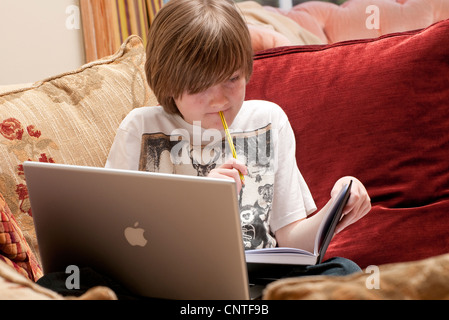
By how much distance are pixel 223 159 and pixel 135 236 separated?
455mm

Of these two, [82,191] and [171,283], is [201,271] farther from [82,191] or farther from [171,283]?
[82,191]

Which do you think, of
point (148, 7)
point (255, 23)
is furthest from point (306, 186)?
point (148, 7)

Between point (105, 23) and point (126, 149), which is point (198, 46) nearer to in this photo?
point (126, 149)

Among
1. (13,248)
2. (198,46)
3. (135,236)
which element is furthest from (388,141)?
(13,248)

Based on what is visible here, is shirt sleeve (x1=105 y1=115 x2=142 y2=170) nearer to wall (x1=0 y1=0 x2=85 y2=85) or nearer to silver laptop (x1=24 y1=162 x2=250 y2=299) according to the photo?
silver laptop (x1=24 y1=162 x2=250 y2=299)

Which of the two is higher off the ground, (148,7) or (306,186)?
(148,7)

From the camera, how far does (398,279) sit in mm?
669

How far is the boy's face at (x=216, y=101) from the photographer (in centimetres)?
117

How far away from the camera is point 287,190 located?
4.12 ft

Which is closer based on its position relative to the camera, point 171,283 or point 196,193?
point 196,193

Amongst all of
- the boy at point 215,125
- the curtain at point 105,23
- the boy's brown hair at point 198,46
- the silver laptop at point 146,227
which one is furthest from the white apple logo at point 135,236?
the curtain at point 105,23

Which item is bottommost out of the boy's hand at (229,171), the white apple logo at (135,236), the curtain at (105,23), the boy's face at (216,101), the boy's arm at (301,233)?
the boy's arm at (301,233)

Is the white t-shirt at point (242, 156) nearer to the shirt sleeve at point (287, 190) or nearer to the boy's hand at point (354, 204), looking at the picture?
the shirt sleeve at point (287, 190)

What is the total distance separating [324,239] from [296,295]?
0.93 ft
